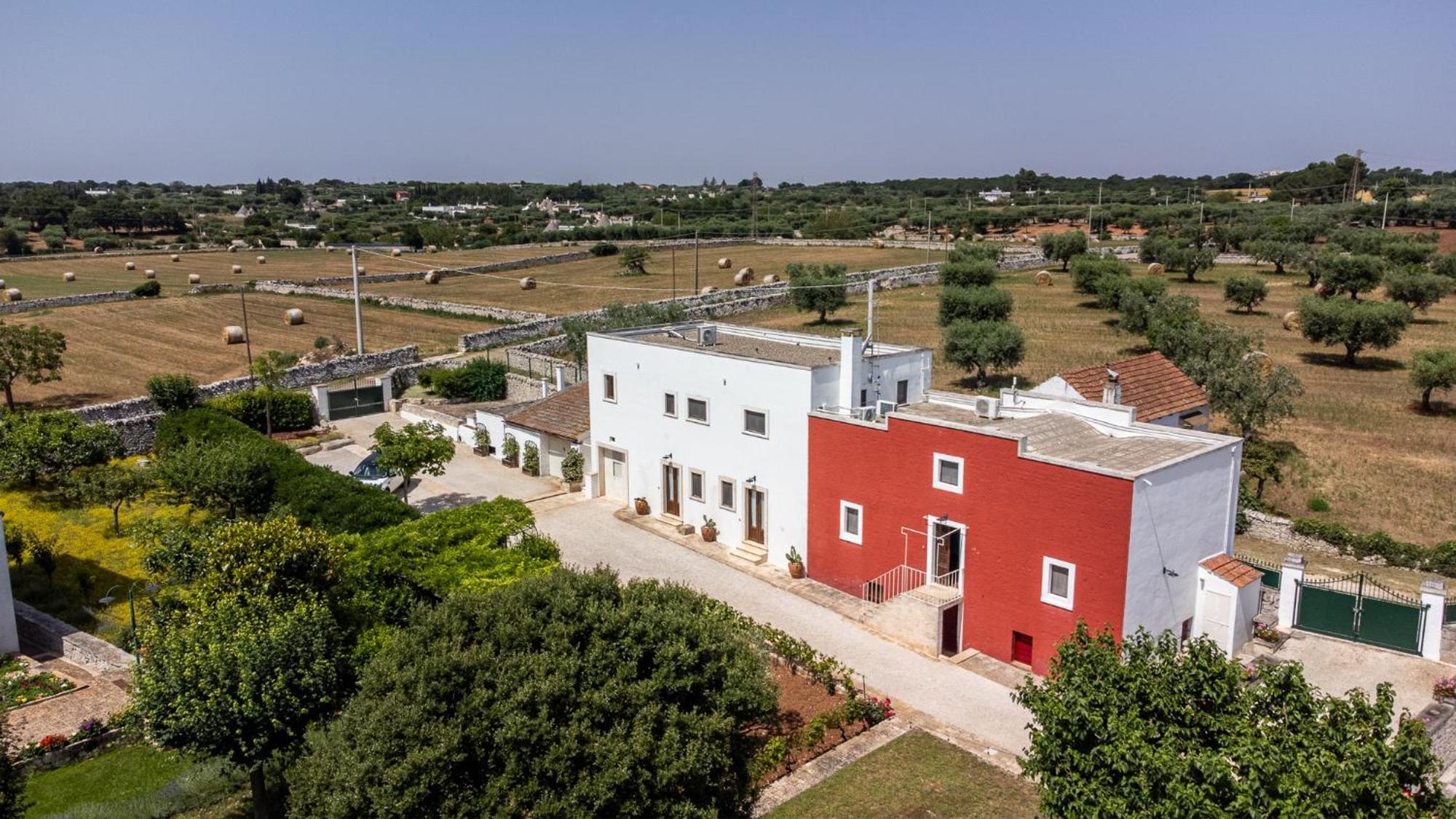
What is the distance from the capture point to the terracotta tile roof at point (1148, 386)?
26.3m

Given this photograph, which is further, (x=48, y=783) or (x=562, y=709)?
(x=48, y=783)

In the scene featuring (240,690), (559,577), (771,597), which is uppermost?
(559,577)

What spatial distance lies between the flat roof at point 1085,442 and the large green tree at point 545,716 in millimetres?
8690

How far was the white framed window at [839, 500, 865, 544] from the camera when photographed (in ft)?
72.3

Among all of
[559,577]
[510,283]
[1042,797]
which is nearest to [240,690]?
[559,577]

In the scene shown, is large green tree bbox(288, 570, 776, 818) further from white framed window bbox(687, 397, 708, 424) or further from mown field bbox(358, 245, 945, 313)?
mown field bbox(358, 245, 945, 313)

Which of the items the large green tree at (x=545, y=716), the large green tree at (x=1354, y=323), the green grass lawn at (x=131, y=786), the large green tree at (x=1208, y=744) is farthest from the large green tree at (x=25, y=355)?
the large green tree at (x=1354, y=323)

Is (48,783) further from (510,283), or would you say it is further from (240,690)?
(510,283)

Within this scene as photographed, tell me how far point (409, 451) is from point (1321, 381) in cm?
3893

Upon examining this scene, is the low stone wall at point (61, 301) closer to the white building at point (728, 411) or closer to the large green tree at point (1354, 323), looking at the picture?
the white building at point (728, 411)

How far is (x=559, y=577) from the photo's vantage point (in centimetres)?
1354

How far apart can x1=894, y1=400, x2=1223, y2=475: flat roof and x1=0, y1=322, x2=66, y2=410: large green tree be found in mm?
33914

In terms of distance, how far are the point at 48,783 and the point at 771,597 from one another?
1395 cm

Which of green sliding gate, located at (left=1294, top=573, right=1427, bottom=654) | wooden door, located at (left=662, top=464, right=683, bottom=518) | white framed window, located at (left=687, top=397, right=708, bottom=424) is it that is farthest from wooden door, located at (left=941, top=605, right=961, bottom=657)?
wooden door, located at (left=662, top=464, right=683, bottom=518)
